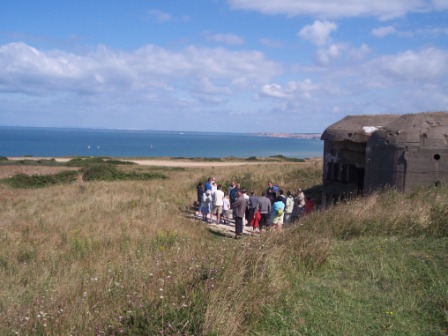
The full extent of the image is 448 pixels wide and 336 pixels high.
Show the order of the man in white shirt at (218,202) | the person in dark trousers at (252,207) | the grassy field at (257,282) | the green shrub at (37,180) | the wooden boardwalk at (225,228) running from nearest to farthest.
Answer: the grassy field at (257,282) → the wooden boardwalk at (225,228) → the person in dark trousers at (252,207) → the man in white shirt at (218,202) → the green shrub at (37,180)

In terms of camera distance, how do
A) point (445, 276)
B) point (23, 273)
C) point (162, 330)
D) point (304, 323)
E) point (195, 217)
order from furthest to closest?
point (195, 217) < point (23, 273) < point (445, 276) < point (304, 323) < point (162, 330)

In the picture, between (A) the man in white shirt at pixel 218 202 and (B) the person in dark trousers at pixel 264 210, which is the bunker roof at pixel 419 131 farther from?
(A) the man in white shirt at pixel 218 202

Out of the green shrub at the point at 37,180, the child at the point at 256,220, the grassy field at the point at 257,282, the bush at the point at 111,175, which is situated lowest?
the green shrub at the point at 37,180

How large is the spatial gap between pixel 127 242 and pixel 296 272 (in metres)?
4.03

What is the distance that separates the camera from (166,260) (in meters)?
5.02

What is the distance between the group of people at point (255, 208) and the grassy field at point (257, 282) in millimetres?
3210

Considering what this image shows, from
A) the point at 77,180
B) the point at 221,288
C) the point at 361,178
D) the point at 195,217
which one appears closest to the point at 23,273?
the point at 221,288

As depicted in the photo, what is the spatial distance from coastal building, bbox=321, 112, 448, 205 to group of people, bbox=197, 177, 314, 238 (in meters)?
1.60

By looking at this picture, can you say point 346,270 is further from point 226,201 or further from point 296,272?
point 226,201

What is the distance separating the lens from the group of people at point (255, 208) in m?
11.4

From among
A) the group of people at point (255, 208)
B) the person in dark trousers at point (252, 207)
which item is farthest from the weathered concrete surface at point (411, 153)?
the person in dark trousers at point (252, 207)

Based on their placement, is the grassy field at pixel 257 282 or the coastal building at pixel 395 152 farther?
the coastal building at pixel 395 152

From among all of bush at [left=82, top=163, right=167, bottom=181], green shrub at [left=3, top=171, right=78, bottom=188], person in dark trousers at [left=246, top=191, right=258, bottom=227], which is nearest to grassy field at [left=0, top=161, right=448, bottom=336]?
person in dark trousers at [left=246, top=191, right=258, bottom=227]

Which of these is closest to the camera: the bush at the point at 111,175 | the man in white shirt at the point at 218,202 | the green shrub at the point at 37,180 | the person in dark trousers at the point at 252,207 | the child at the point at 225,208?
the person in dark trousers at the point at 252,207
